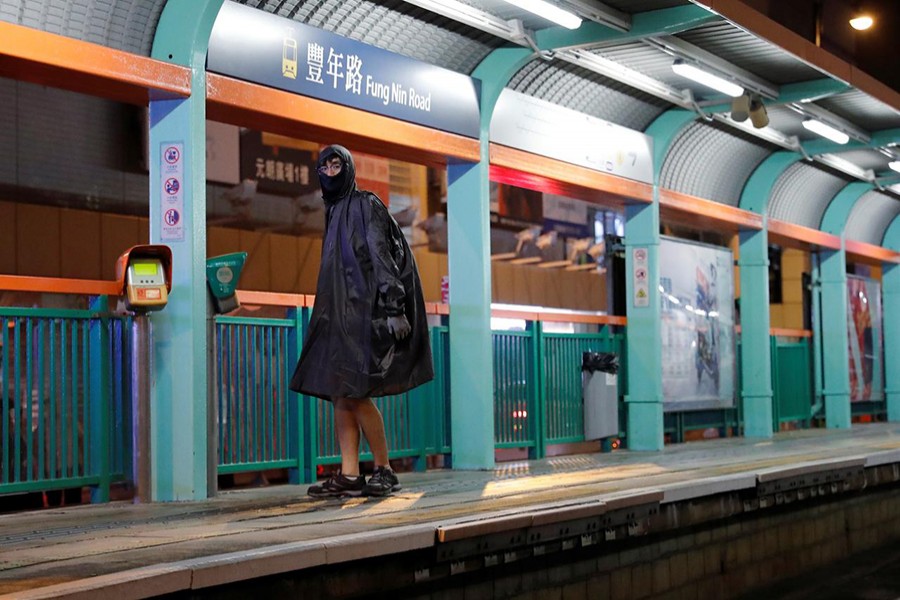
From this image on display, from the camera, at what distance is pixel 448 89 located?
10648mm

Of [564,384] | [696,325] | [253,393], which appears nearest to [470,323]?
[253,393]

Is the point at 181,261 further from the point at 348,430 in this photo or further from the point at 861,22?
the point at 861,22

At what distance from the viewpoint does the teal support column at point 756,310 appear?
653 inches

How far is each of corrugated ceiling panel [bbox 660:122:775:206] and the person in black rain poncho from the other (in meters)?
8.02

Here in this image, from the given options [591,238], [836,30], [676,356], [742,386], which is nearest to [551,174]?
[676,356]

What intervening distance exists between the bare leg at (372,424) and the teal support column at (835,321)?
1322 cm

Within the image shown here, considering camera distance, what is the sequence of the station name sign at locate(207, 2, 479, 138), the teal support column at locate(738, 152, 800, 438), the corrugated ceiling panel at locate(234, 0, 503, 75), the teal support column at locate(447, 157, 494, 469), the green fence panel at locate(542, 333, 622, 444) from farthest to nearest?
the teal support column at locate(738, 152, 800, 438)
the green fence panel at locate(542, 333, 622, 444)
the teal support column at locate(447, 157, 494, 469)
the corrugated ceiling panel at locate(234, 0, 503, 75)
the station name sign at locate(207, 2, 479, 138)

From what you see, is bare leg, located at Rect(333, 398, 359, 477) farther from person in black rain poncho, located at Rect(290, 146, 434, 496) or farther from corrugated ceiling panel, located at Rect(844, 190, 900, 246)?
corrugated ceiling panel, located at Rect(844, 190, 900, 246)

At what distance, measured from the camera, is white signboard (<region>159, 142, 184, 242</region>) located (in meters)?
8.02

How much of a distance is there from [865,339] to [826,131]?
660 centimetres

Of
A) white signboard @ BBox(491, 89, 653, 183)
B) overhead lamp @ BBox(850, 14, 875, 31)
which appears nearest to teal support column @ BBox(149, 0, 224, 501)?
white signboard @ BBox(491, 89, 653, 183)

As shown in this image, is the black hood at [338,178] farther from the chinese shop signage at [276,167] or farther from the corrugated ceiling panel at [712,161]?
the chinese shop signage at [276,167]

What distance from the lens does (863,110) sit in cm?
1509

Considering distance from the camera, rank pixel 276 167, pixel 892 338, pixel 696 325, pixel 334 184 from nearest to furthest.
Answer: pixel 334 184 < pixel 696 325 < pixel 276 167 < pixel 892 338
